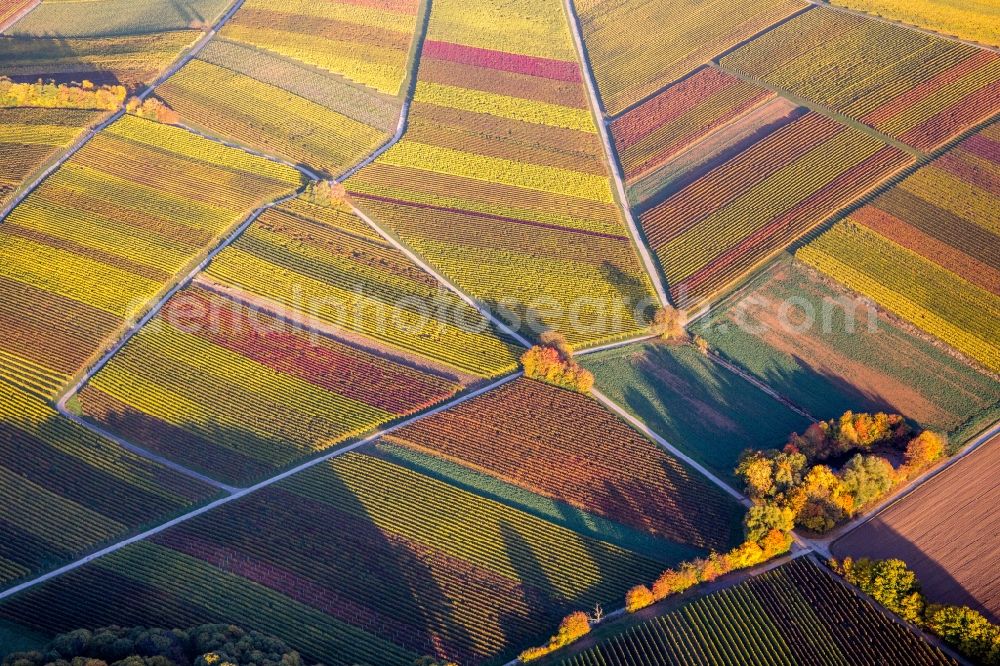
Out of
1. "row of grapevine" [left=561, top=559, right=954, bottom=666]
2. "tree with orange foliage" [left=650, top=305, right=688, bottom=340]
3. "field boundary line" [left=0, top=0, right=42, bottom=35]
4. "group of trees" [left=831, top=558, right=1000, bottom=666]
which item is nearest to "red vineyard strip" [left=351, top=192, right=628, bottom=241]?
"tree with orange foliage" [left=650, top=305, right=688, bottom=340]

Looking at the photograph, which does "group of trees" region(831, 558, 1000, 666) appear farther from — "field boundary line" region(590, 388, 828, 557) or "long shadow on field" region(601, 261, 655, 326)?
"long shadow on field" region(601, 261, 655, 326)

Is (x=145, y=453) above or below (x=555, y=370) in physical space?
above

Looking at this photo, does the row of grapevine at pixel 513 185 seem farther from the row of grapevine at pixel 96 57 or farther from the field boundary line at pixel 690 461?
the row of grapevine at pixel 96 57

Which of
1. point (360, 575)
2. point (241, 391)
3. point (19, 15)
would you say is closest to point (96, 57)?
point (19, 15)

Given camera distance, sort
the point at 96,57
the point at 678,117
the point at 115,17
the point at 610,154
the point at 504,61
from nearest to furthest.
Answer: the point at 610,154 < the point at 678,117 < the point at 96,57 < the point at 504,61 < the point at 115,17

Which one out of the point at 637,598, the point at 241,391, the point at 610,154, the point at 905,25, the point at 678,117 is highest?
the point at 905,25

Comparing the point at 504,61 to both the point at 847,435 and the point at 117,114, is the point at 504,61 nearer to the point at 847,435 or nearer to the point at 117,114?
the point at 117,114
